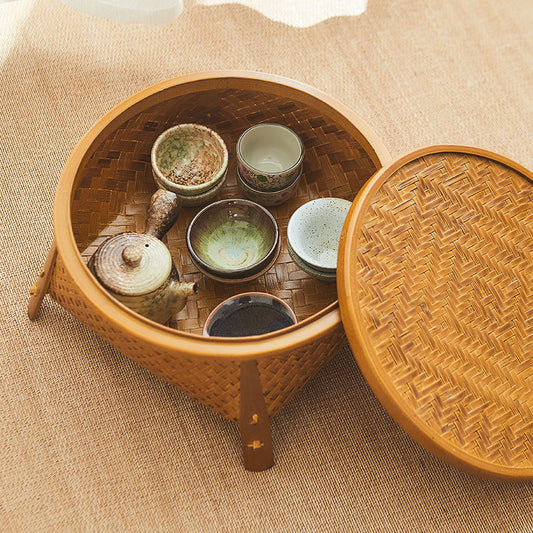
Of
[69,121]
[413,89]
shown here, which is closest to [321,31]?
[413,89]

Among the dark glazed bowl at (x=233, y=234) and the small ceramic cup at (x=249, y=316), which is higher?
the dark glazed bowl at (x=233, y=234)

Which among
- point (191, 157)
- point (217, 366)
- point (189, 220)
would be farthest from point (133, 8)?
point (217, 366)

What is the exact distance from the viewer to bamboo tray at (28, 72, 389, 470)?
93 cm

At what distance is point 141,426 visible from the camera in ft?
3.92

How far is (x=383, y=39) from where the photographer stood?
1.78 m

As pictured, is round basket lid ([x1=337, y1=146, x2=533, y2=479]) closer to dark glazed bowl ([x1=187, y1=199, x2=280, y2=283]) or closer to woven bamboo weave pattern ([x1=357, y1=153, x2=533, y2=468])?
woven bamboo weave pattern ([x1=357, y1=153, x2=533, y2=468])

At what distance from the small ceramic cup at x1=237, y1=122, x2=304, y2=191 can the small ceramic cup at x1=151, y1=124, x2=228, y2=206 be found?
6cm

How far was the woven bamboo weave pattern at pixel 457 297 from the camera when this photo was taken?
0.95m

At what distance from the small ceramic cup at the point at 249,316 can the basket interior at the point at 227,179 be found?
0.20 ft

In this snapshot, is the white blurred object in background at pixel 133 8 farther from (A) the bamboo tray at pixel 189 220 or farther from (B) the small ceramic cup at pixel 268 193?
(B) the small ceramic cup at pixel 268 193

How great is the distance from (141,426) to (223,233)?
0.46m

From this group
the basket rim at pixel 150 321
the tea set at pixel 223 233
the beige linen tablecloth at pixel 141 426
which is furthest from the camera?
the beige linen tablecloth at pixel 141 426

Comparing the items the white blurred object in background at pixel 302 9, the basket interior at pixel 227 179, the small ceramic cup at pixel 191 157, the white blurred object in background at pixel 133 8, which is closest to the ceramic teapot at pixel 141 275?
the basket interior at pixel 227 179

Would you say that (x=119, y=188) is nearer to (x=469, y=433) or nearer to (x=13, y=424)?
(x=13, y=424)
